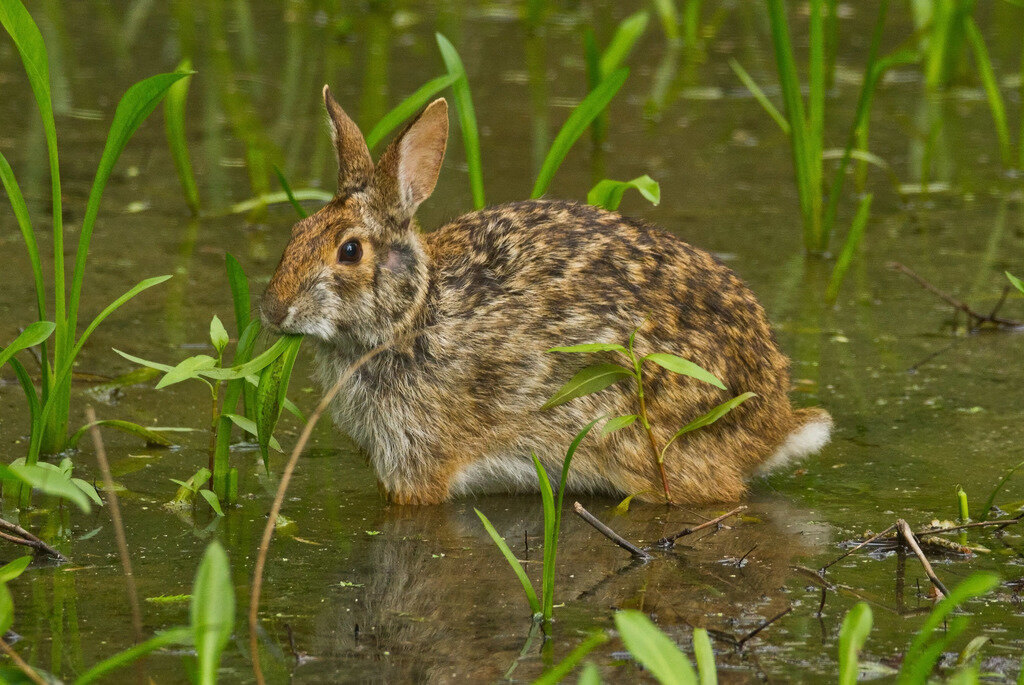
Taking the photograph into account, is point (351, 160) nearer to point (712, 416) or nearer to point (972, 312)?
point (712, 416)

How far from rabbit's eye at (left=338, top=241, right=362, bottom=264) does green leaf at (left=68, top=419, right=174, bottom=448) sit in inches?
36.4

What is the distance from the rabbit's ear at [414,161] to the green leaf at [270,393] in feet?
2.21

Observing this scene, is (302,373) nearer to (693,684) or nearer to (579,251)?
(579,251)

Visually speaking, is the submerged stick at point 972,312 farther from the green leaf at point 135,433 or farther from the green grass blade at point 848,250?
the green leaf at point 135,433

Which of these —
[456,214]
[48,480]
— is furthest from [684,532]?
[456,214]

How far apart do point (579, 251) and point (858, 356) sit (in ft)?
5.77

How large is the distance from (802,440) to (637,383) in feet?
2.39

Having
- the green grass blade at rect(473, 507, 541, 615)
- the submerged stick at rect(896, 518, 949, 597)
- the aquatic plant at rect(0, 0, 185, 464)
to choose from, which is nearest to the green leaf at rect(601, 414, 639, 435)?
the green grass blade at rect(473, 507, 541, 615)

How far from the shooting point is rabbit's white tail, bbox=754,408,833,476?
484 cm

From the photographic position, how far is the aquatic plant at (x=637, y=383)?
13.2 ft

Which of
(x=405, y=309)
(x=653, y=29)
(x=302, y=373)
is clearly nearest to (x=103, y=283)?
(x=302, y=373)

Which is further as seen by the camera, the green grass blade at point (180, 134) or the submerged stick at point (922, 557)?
the green grass blade at point (180, 134)

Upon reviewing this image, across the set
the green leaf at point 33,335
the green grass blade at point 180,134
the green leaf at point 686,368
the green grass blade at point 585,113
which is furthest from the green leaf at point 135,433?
the green grass blade at point 180,134

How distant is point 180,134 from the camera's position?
679 centimetres
